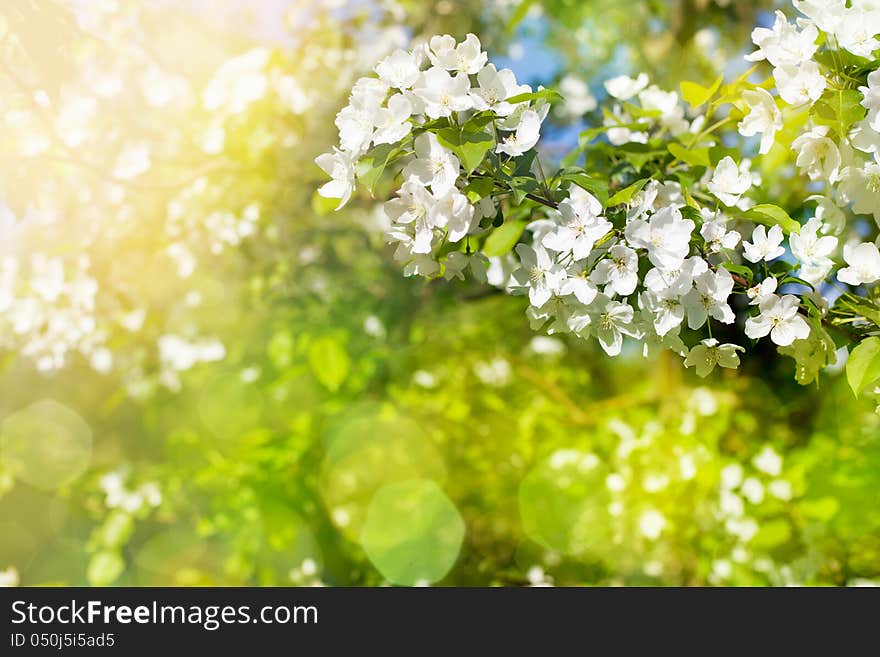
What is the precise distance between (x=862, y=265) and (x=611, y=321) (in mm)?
336

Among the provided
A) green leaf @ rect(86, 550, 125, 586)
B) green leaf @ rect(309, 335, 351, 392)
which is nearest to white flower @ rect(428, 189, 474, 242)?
green leaf @ rect(309, 335, 351, 392)

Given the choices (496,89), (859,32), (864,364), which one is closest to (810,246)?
(864,364)

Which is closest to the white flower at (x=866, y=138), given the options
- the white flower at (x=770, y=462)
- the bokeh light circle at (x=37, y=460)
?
the white flower at (x=770, y=462)

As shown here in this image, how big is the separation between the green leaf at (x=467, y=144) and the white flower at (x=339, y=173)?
0.14m

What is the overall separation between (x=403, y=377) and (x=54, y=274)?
163 cm

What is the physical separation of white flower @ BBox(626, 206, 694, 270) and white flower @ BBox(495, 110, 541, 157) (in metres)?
0.16

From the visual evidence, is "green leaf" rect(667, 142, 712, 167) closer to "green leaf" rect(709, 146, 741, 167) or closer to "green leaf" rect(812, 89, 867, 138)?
"green leaf" rect(709, 146, 741, 167)

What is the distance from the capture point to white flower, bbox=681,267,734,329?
95 centimetres

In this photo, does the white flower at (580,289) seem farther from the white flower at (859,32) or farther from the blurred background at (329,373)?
the blurred background at (329,373)

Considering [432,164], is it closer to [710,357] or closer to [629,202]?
[629,202]

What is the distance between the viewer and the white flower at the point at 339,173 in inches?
38.4

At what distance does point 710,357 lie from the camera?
104cm

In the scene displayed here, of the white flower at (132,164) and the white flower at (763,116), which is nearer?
the white flower at (763,116)
